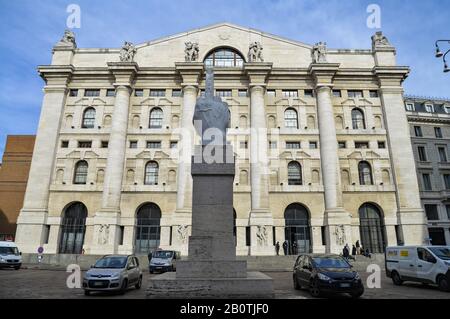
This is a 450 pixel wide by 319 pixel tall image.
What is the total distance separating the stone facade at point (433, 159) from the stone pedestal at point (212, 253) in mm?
41354

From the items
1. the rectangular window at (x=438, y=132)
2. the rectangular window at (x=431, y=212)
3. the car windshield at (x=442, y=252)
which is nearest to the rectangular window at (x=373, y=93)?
the rectangular window at (x=438, y=132)

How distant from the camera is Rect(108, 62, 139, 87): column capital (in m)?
36.0

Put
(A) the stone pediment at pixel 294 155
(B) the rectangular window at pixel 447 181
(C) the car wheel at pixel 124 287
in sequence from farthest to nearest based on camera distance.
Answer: (B) the rectangular window at pixel 447 181 < (A) the stone pediment at pixel 294 155 < (C) the car wheel at pixel 124 287

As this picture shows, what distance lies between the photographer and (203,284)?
9.25 m

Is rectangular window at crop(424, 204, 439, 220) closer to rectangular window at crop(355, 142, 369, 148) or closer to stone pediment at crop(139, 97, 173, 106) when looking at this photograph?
rectangular window at crop(355, 142, 369, 148)

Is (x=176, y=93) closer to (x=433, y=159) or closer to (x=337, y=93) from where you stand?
(x=337, y=93)

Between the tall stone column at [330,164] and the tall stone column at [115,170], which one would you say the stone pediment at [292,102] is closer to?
the tall stone column at [330,164]

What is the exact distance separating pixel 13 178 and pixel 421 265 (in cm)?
5257

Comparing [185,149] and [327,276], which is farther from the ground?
[185,149]

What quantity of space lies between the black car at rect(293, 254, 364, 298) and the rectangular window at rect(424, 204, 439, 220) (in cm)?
3689

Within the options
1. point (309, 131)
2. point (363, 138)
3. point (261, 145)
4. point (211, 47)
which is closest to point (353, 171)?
point (363, 138)

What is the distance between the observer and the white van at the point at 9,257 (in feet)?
78.9

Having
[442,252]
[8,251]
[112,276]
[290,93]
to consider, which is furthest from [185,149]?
[442,252]

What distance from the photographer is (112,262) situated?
1359cm
